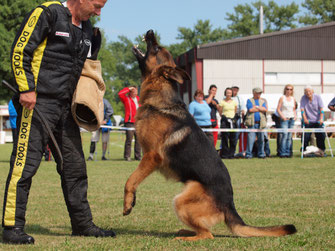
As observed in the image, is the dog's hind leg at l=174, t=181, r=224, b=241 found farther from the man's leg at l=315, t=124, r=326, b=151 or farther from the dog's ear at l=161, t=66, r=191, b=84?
the man's leg at l=315, t=124, r=326, b=151

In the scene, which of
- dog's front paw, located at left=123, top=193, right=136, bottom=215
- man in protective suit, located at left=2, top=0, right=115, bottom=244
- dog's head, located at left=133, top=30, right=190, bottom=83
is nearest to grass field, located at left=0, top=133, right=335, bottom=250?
dog's front paw, located at left=123, top=193, right=136, bottom=215

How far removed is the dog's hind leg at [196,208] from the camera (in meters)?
4.33

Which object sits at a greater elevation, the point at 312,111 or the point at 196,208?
the point at 312,111

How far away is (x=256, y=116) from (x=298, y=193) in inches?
277

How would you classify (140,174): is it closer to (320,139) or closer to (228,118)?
(228,118)

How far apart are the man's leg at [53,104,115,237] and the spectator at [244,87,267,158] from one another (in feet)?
32.4

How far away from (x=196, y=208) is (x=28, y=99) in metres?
1.73

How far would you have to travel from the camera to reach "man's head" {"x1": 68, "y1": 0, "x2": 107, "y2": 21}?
4326 mm

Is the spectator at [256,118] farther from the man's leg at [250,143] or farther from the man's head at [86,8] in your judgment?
the man's head at [86,8]

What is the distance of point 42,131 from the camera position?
4387 millimetres

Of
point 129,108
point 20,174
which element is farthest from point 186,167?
point 129,108

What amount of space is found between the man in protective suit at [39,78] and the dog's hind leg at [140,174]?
2.39 feet

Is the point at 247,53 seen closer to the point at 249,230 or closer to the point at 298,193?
the point at 298,193

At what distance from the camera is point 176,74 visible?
4734 mm
